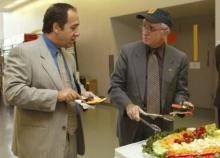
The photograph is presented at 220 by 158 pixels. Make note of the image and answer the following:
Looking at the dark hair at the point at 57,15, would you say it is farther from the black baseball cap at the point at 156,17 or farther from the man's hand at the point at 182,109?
the man's hand at the point at 182,109

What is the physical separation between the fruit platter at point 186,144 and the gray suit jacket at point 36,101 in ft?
1.88

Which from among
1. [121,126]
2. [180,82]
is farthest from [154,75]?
[121,126]

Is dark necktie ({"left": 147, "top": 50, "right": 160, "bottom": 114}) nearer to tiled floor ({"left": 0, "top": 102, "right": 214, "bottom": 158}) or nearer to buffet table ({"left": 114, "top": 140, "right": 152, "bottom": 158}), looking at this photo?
buffet table ({"left": 114, "top": 140, "right": 152, "bottom": 158})

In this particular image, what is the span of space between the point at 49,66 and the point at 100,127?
4.01 m

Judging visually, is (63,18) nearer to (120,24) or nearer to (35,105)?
(35,105)

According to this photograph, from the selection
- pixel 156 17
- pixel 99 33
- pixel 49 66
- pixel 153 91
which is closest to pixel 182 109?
pixel 153 91

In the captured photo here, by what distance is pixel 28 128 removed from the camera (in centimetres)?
189

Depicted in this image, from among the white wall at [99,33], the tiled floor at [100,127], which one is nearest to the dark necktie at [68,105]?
the tiled floor at [100,127]

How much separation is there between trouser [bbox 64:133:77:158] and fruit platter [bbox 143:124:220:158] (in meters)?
0.55

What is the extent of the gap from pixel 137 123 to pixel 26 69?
89 centimetres

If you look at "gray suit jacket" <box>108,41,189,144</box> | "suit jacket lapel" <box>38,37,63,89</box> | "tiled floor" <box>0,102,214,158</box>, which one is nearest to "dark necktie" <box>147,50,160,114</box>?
"gray suit jacket" <box>108,41,189,144</box>

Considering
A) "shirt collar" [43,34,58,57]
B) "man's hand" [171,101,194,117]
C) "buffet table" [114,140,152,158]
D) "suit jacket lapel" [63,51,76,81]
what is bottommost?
"buffet table" [114,140,152,158]

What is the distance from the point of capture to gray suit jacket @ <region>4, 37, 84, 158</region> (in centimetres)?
177

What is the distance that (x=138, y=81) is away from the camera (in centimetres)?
220
